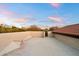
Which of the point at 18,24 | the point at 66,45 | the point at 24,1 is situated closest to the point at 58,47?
the point at 66,45

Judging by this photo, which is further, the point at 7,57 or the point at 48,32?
the point at 48,32

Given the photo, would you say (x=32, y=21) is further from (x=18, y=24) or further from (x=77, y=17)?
(x=77, y=17)

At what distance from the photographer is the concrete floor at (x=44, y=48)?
179 cm

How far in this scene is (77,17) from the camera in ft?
5.98

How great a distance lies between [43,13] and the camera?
1.87 meters

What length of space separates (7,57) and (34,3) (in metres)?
0.62

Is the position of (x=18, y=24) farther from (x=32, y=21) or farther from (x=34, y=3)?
(x=34, y=3)

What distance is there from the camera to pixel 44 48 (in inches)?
72.6

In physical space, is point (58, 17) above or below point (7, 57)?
above

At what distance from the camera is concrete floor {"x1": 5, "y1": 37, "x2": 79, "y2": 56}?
1.79 metres

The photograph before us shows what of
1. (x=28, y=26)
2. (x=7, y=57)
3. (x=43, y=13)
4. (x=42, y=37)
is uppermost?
(x=43, y=13)

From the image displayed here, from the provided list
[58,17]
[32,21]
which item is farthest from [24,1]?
[58,17]

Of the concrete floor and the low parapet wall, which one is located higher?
the low parapet wall

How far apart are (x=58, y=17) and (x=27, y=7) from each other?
0.34 metres
